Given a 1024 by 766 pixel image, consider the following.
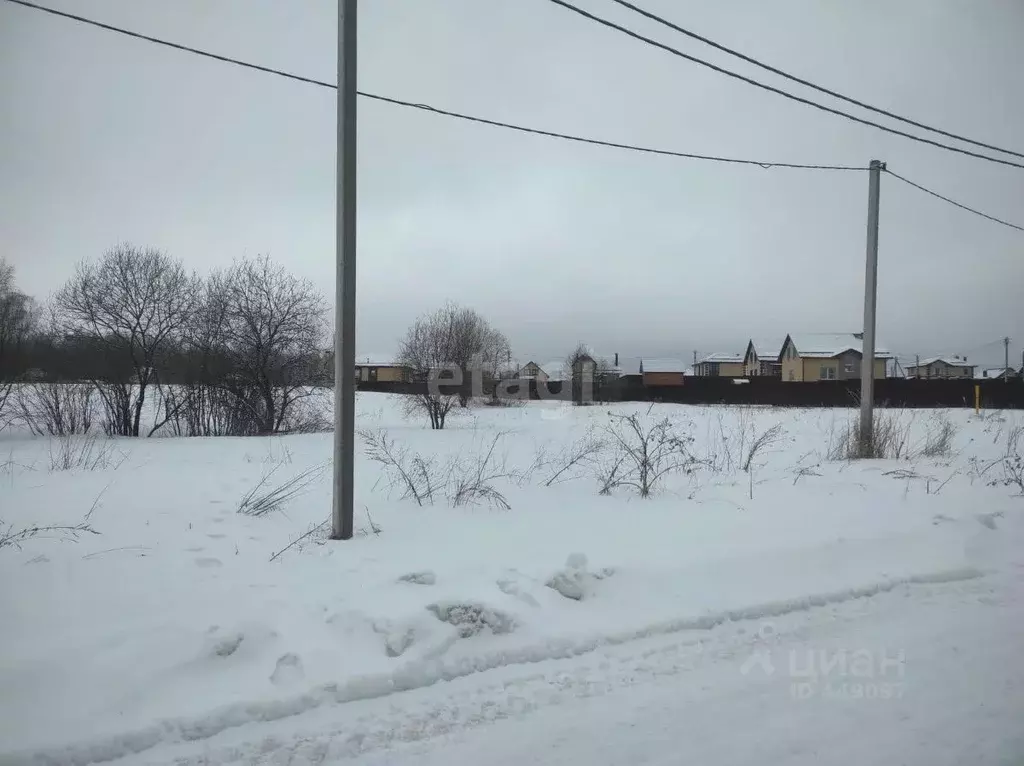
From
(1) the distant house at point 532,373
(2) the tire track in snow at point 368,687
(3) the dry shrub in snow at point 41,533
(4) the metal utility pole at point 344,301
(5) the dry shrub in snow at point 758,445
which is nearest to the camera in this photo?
(2) the tire track in snow at point 368,687

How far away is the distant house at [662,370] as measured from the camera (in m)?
54.5

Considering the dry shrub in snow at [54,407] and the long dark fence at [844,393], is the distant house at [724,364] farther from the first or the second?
the dry shrub in snow at [54,407]

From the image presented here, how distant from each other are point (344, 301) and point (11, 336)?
15.4m

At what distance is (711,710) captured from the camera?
8.40 feet

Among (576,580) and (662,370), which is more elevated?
(662,370)

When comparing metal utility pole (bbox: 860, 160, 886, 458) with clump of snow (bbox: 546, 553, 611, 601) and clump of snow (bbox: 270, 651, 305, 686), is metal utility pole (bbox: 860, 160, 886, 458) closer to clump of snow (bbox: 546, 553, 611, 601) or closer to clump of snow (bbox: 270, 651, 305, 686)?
clump of snow (bbox: 546, 553, 611, 601)

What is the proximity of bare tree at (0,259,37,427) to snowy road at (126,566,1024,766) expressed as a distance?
53.5 feet

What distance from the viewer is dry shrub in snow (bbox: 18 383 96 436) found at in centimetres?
1417

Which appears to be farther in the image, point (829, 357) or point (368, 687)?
point (829, 357)

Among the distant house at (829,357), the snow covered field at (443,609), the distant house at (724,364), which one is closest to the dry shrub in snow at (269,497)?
the snow covered field at (443,609)

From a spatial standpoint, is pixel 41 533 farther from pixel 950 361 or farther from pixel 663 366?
pixel 950 361

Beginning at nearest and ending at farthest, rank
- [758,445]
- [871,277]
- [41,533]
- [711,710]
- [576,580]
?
[711,710]
[576,580]
[41,533]
[758,445]
[871,277]

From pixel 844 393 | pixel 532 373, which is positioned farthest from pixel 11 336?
pixel 844 393

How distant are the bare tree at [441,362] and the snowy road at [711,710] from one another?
16705mm
